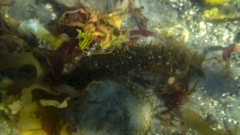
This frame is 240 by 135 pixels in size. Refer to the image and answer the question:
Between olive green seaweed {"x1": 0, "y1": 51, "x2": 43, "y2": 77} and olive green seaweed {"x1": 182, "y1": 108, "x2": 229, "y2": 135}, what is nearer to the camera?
olive green seaweed {"x1": 0, "y1": 51, "x2": 43, "y2": 77}

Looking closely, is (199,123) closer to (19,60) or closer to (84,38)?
(84,38)

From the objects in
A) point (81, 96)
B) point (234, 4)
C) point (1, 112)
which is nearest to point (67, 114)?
point (81, 96)

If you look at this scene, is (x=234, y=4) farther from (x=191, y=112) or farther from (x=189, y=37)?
(x=191, y=112)

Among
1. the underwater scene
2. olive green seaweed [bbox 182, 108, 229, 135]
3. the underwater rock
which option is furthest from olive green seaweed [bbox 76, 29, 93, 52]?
olive green seaweed [bbox 182, 108, 229, 135]

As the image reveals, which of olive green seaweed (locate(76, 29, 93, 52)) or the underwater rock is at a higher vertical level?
olive green seaweed (locate(76, 29, 93, 52))

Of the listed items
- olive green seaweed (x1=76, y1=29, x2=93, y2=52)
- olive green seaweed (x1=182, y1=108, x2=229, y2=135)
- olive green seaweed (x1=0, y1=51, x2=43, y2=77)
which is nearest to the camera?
olive green seaweed (x1=0, y1=51, x2=43, y2=77)

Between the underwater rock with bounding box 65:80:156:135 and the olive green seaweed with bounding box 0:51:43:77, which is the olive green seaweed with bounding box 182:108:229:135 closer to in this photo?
the underwater rock with bounding box 65:80:156:135

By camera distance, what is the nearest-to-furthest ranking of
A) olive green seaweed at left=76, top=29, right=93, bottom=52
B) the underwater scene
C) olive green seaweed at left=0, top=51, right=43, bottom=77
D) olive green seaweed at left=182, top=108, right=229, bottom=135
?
the underwater scene
olive green seaweed at left=0, top=51, right=43, bottom=77
olive green seaweed at left=76, top=29, right=93, bottom=52
olive green seaweed at left=182, top=108, right=229, bottom=135

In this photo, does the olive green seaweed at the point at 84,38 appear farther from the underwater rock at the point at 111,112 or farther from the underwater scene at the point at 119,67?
the underwater rock at the point at 111,112

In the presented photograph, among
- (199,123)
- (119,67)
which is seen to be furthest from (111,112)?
(199,123)
